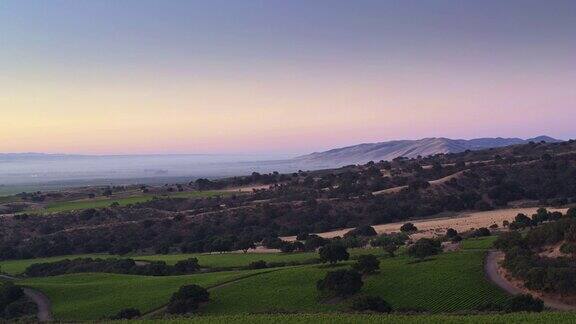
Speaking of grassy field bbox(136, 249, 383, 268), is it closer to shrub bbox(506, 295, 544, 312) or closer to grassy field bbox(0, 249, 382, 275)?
grassy field bbox(0, 249, 382, 275)

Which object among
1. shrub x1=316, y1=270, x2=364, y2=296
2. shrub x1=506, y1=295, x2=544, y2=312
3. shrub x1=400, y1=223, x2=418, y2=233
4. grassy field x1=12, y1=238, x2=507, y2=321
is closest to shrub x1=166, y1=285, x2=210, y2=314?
grassy field x1=12, y1=238, x2=507, y2=321

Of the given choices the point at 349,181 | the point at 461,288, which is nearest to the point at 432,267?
the point at 461,288

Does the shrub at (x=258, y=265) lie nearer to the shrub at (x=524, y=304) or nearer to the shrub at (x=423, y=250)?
the shrub at (x=423, y=250)

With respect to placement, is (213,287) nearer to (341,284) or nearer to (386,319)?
(341,284)

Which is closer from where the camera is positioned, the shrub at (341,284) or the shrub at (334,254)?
the shrub at (341,284)

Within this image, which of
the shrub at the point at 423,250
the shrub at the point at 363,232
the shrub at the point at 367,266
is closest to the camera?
the shrub at the point at 367,266

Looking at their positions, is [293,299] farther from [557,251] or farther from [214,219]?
[214,219]

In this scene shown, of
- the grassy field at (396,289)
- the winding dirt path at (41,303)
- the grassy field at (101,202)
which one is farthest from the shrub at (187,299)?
the grassy field at (101,202)
